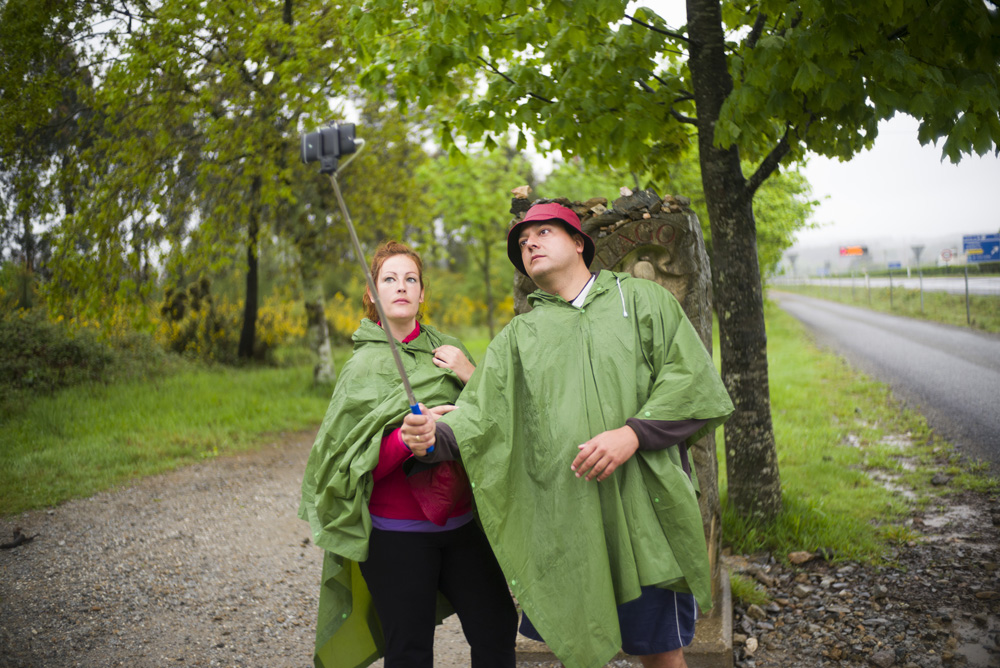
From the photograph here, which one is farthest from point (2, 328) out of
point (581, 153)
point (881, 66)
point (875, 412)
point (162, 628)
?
point (875, 412)

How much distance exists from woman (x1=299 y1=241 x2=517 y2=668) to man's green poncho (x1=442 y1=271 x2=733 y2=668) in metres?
0.20

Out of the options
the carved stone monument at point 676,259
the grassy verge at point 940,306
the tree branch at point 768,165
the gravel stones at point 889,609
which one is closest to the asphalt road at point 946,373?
the grassy verge at point 940,306

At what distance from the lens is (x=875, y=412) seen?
284 inches

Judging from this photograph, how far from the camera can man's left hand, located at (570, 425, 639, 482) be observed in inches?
80.4

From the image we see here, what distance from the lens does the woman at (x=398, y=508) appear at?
2293mm

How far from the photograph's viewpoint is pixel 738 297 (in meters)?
4.72

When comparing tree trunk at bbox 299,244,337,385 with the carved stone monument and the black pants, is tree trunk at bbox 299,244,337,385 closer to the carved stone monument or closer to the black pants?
the carved stone monument

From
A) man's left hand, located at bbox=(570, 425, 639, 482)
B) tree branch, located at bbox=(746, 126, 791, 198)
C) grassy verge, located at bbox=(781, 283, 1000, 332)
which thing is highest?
tree branch, located at bbox=(746, 126, 791, 198)

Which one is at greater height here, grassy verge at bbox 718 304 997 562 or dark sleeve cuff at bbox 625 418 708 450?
dark sleeve cuff at bbox 625 418 708 450

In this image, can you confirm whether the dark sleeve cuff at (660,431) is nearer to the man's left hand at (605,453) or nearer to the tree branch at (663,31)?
the man's left hand at (605,453)

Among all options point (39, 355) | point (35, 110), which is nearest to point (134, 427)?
point (39, 355)

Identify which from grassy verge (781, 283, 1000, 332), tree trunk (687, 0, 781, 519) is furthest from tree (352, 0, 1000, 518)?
grassy verge (781, 283, 1000, 332)

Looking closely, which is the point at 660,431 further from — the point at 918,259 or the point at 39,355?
the point at 39,355

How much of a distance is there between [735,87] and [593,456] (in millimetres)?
2896
